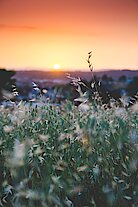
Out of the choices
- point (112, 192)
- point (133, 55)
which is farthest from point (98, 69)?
point (112, 192)

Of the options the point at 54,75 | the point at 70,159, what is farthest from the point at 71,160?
the point at 54,75

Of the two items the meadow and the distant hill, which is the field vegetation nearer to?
the meadow

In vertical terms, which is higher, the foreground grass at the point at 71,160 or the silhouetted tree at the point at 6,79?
the silhouetted tree at the point at 6,79

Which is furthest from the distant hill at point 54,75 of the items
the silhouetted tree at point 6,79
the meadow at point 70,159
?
the meadow at point 70,159

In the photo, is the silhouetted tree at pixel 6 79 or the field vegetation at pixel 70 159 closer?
the field vegetation at pixel 70 159

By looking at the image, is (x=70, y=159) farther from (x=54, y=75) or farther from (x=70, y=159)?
(x=54, y=75)

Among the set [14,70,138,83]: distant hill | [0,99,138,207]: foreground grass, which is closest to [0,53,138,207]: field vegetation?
[0,99,138,207]: foreground grass

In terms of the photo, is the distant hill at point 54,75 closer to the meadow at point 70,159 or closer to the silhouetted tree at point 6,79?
the silhouetted tree at point 6,79

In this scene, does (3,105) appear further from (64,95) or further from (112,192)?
(112,192)
